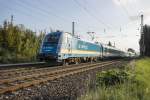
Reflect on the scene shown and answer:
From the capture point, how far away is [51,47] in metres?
22.8

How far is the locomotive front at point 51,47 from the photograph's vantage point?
72.5 feet

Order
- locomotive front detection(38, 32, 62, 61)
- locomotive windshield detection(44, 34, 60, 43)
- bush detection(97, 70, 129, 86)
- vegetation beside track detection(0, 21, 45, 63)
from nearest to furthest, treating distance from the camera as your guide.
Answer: bush detection(97, 70, 129, 86) → locomotive front detection(38, 32, 62, 61) → locomotive windshield detection(44, 34, 60, 43) → vegetation beside track detection(0, 21, 45, 63)

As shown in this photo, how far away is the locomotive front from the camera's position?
2211 centimetres

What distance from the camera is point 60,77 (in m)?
14.6

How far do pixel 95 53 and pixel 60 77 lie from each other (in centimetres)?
2323

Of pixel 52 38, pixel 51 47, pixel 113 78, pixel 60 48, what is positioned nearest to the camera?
pixel 113 78

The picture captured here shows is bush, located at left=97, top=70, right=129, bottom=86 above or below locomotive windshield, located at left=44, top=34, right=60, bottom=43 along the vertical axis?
below

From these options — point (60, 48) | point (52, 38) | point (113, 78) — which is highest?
point (52, 38)

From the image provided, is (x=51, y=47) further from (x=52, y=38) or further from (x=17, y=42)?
(x=17, y=42)

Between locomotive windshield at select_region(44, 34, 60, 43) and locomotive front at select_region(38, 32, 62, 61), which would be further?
locomotive windshield at select_region(44, 34, 60, 43)

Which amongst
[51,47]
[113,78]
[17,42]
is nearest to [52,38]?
[51,47]

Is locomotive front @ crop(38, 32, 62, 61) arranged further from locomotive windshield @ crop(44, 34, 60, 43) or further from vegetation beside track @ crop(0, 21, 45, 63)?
vegetation beside track @ crop(0, 21, 45, 63)

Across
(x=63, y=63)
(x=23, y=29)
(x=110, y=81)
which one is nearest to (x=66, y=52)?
(x=63, y=63)

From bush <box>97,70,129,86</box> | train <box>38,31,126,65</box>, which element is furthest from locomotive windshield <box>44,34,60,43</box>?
bush <box>97,70,129,86</box>
